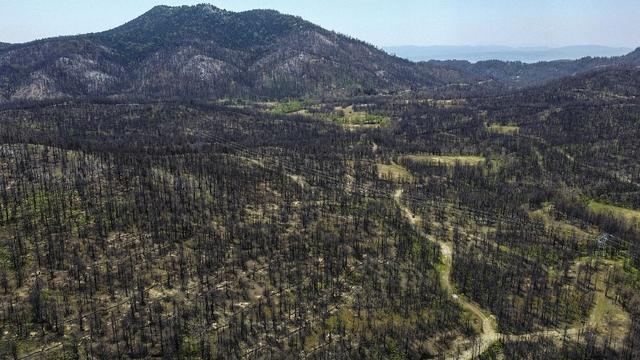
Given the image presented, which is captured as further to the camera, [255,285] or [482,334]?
[255,285]

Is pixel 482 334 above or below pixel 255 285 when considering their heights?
below

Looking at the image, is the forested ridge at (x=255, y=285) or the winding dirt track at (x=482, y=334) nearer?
the forested ridge at (x=255, y=285)

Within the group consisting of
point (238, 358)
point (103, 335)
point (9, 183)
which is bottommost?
point (238, 358)

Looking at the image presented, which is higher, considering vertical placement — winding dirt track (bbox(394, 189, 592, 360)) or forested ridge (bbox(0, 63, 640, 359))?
forested ridge (bbox(0, 63, 640, 359))

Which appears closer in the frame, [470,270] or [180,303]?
[180,303]

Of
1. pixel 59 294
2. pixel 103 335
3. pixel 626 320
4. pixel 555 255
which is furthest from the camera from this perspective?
pixel 555 255

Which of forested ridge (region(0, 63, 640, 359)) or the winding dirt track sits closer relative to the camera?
forested ridge (region(0, 63, 640, 359))

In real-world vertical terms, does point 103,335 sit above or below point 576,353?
above

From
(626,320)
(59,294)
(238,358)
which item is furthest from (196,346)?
(626,320)

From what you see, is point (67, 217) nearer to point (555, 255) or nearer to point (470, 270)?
point (470, 270)

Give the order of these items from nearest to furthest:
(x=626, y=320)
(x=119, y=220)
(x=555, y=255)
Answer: (x=626, y=320)
(x=119, y=220)
(x=555, y=255)

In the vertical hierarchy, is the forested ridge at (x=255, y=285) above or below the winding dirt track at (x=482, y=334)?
above
